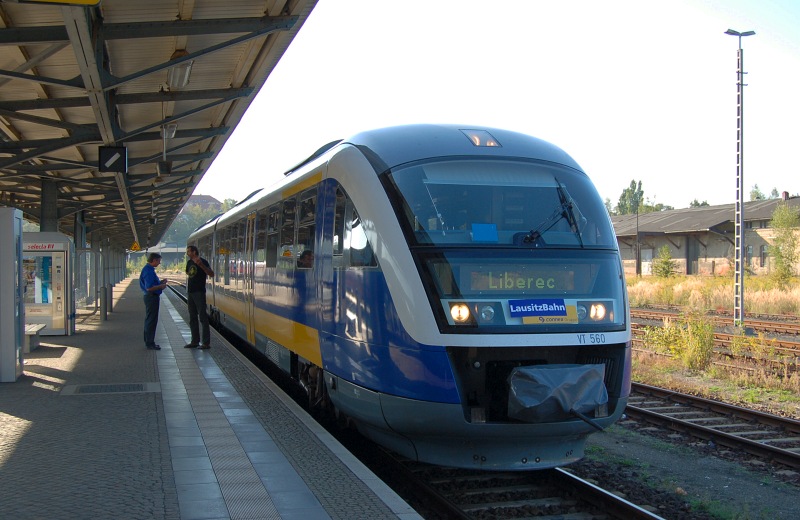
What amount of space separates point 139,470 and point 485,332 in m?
2.92

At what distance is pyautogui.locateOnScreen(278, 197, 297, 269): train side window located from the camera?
970 cm

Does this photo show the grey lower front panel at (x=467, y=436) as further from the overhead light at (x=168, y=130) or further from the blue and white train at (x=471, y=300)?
the overhead light at (x=168, y=130)

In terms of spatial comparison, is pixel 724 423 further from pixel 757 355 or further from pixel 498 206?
pixel 757 355

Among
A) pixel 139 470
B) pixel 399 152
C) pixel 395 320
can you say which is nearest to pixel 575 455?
pixel 395 320

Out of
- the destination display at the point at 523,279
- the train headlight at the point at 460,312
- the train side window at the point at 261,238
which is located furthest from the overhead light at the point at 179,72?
the train headlight at the point at 460,312

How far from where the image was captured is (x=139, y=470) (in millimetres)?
6191

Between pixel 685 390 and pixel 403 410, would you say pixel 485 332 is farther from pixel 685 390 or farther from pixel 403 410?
pixel 685 390

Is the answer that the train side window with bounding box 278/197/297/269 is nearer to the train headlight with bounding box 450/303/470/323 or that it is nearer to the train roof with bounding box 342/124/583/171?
the train roof with bounding box 342/124/583/171

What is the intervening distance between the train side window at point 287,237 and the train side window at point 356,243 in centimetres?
229

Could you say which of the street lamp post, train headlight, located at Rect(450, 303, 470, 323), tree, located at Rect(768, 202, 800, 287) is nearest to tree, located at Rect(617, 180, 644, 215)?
tree, located at Rect(768, 202, 800, 287)

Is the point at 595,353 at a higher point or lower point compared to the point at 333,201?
lower

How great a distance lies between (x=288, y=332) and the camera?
379 inches

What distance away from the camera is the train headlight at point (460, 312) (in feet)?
20.2

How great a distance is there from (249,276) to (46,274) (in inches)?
280
